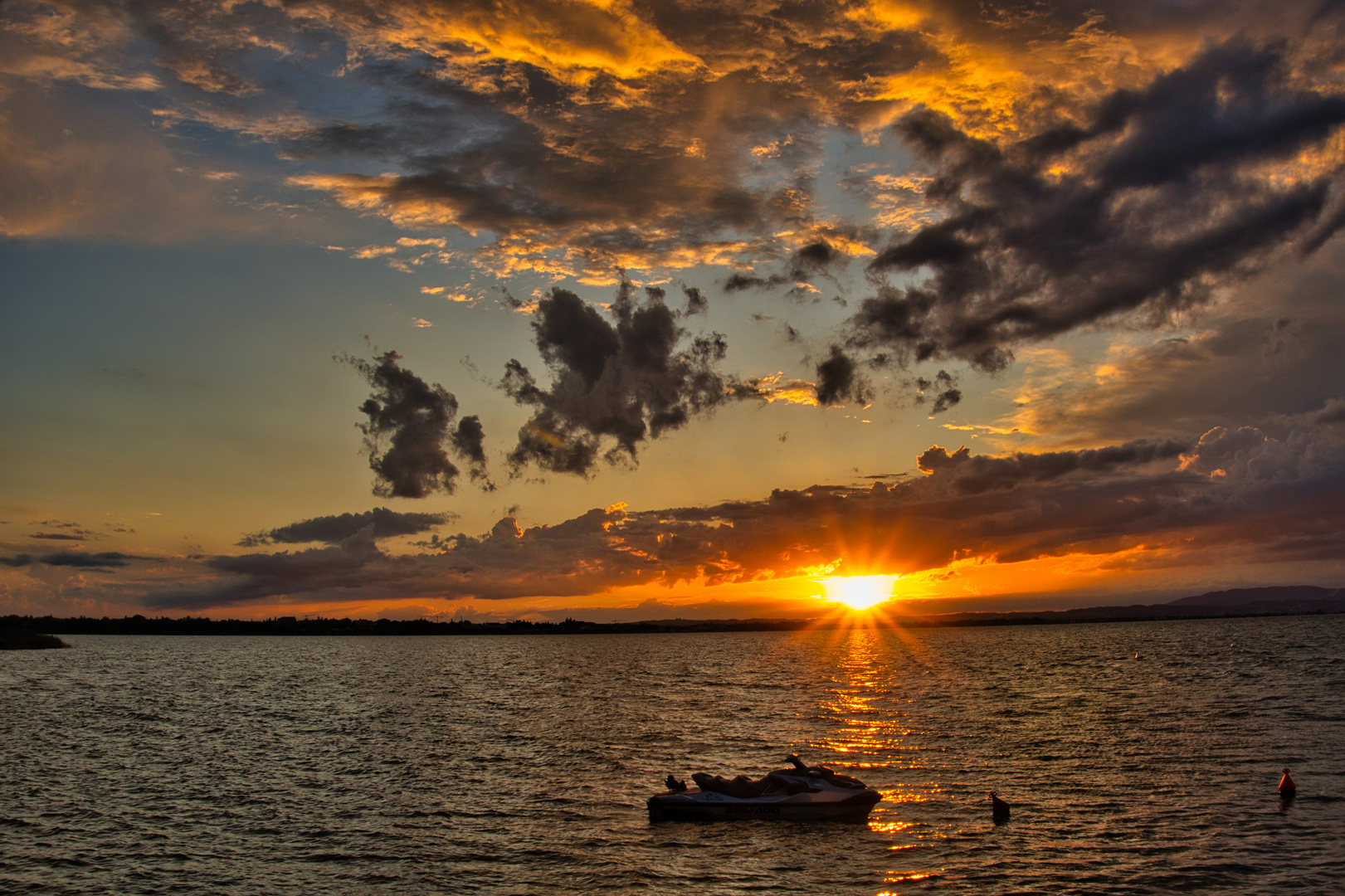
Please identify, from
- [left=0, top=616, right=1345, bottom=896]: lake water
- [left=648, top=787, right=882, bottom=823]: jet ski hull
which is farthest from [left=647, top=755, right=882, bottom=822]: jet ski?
[left=0, top=616, right=1345, bottom=896]: lake water

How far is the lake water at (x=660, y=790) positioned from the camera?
Result: 3597 centimetres

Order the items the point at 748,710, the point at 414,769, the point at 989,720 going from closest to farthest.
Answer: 1. the point at 414,769
2. the point at 989,720
3. the point at 748,710

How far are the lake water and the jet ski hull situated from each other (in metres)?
0.85

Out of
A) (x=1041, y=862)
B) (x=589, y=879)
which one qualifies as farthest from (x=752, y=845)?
(x=1041, y=862)

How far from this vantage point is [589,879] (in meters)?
35.5

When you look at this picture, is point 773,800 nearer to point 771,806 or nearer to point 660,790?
point 771,806

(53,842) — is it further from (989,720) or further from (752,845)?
(989,720)

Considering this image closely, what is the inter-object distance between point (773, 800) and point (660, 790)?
9496 millimetres

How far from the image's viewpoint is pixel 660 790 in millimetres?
52062

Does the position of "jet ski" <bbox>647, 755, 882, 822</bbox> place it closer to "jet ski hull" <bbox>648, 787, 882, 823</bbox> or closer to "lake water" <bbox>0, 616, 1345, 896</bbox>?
"jet ski hull" <bbox>648, 787, 882, 823</bbox>

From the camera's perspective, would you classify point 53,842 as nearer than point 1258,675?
Yes

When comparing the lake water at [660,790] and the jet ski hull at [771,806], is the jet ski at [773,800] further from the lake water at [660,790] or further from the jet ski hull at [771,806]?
the lake water at [660,790]

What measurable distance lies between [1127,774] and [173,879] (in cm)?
5279

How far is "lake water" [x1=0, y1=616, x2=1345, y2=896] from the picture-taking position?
118 ft
